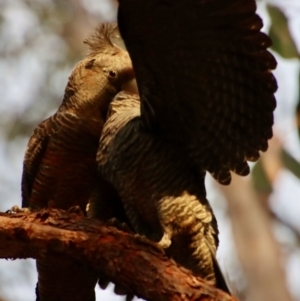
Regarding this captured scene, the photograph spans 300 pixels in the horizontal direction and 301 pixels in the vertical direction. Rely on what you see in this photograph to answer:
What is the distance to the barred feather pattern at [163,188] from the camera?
7.40ft

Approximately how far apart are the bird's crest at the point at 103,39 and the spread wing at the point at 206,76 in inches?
17.2

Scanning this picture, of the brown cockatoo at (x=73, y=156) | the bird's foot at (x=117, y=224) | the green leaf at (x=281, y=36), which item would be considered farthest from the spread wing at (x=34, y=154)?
the green leaf at (x=281, y=36)

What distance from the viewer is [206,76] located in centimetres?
220

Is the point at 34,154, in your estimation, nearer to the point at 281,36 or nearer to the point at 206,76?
the point at 206,76

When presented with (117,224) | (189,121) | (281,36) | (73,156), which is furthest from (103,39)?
(281,36)

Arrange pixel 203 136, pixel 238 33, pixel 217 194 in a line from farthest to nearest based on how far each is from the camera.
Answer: pixel 217 194
pixel 203 136
pixel 238 33

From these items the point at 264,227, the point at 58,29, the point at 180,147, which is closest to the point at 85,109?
the point at 180,147

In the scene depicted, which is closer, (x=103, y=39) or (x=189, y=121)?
(x=189, y=121)

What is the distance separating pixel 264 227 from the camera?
4109mm

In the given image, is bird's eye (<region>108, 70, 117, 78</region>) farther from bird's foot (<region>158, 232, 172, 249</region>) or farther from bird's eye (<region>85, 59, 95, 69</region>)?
bird's foot (<region>158, 232, 172, 249</region>)

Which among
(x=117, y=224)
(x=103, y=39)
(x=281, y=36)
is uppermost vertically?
(x=281, y=36)

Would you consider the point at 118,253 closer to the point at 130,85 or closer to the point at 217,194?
the point at 130,85

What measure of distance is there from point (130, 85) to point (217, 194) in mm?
2564

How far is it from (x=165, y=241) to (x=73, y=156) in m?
0.44
